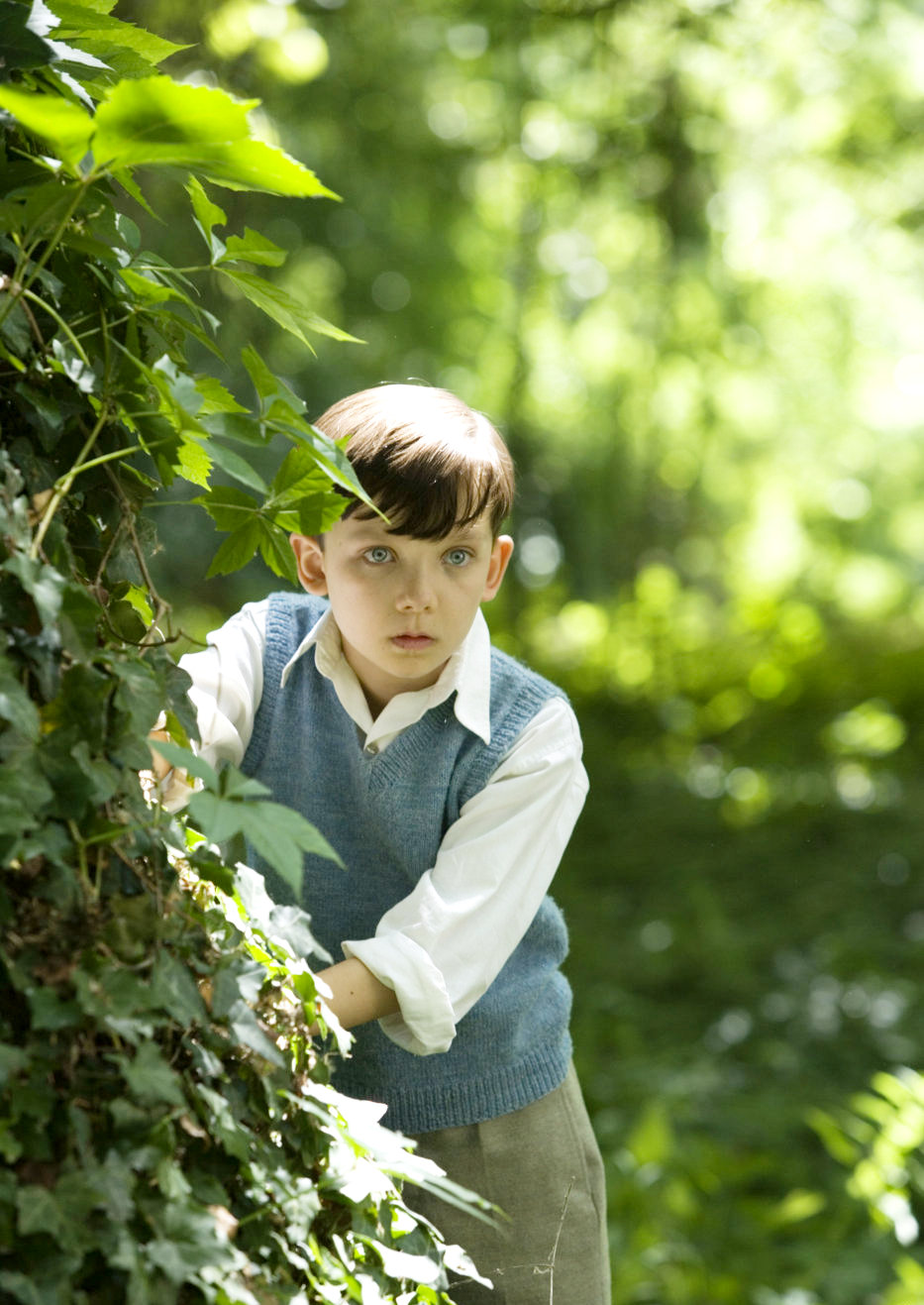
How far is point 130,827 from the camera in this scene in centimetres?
87

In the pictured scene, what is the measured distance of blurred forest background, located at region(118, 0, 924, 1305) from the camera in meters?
4.13

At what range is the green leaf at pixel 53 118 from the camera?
2.51 feet

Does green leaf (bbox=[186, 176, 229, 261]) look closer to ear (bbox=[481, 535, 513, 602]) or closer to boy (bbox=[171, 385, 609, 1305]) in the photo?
boy (bbox=[171, 385, 609, 1305])

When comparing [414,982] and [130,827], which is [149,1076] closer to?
[130,827]

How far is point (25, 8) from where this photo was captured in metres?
0.97

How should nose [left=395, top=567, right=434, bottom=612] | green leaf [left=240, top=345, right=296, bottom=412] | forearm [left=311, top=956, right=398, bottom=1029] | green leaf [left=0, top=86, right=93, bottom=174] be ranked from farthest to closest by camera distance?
1. nose [left=395, top=567, right=434, bottom=612]
2. forearm [left=311, top=956, right=398, bottom=1029]
3. green leaf [left=240, top=345, right=296, bottom=412]
4. green leaf [left=0, top=86, right=93, bottom=174]

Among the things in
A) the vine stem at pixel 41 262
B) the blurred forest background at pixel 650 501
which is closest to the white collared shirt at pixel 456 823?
the vine stem at pixel 41 262

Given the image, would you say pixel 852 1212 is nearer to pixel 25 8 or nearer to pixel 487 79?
pixel 25 8

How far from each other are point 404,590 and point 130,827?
70cm

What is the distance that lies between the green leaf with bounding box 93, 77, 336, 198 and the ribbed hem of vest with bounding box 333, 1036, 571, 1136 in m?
1.15

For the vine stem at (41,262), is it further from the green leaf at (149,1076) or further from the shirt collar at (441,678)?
the shirt collar at (441,678)

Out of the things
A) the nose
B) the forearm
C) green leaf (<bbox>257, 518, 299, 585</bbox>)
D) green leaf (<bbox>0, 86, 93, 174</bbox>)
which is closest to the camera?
green leaf (<bbox>0, 86, 93, 174</bbox>)

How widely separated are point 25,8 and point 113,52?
17 cm

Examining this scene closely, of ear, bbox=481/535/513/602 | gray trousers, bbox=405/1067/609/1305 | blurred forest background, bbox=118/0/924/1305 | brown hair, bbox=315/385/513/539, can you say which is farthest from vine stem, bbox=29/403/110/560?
blurred forest background, bbox=118/0/924/1305
